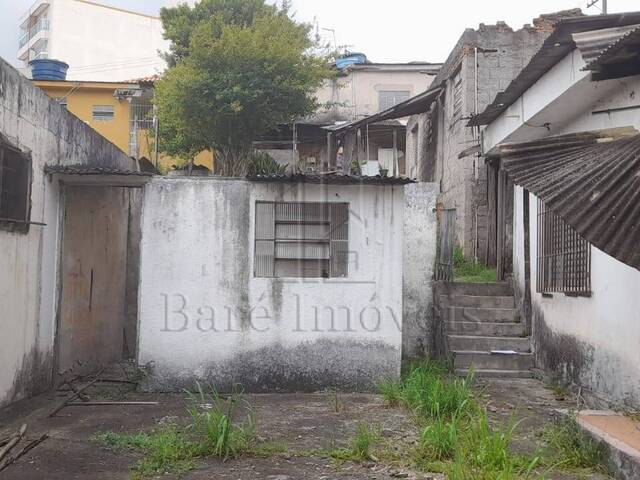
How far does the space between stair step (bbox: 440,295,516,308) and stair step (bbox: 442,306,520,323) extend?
20cm

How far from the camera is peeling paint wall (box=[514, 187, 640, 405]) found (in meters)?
5.96

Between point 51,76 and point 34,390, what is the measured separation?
17499 mm

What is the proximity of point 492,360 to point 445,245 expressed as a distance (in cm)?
221

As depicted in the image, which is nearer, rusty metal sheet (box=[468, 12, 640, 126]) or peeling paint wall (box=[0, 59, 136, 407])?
rusty metal sheet (box=[468, 12, 640, 126])

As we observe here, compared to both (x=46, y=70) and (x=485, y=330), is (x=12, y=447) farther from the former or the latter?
(x=46, y=70)

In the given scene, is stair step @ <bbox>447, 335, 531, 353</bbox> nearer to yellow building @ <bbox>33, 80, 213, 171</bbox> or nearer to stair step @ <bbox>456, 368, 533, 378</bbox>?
stair step @ <bbox>456, 368, 533, 378</bbox>

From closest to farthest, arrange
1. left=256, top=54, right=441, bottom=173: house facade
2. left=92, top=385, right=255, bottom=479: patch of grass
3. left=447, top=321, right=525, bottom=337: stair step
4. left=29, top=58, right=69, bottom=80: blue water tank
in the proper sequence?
left=92, top=385, right=255, bottom=479: patch of grass
left=447, top=321, right=525, bottom=337: stair step
left=256, top=54, right=441, bottom=173: house facade
left=29, top=58, right=69, bottom=80: blue water tank

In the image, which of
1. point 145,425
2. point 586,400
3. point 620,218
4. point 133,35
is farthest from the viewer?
point 133,35

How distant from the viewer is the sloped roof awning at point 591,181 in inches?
158

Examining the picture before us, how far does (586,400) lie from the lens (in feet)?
22.7

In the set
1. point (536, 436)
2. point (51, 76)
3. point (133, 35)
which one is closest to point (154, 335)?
point (536, 436)

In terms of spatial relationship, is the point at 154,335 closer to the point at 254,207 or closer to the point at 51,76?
the point at 254,207

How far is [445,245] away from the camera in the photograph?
10164 millimetres

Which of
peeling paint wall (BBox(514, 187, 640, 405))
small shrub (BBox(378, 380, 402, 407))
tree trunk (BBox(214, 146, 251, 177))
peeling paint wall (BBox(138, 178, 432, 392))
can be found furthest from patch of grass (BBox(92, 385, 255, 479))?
tree trunk (BBox(214, 146, 251, 177))
